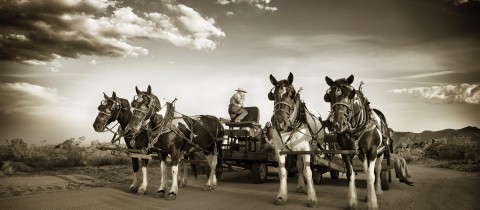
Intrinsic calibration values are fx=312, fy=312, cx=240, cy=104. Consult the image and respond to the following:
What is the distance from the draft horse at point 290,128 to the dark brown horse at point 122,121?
12.1ft

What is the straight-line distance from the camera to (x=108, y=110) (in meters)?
8.27

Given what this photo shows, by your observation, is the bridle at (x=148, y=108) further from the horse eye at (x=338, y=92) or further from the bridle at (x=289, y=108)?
the horse eye at (x=338, y=92)

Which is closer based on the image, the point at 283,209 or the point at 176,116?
the point at 283,209

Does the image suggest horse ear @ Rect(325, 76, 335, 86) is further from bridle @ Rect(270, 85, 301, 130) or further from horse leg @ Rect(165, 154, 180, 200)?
horse leg @ Rect(165, 154, 180, 200)

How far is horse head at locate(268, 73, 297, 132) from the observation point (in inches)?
245

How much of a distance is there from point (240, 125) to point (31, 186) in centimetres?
618

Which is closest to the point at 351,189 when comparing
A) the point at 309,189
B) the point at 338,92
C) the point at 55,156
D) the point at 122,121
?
the point at 309,189

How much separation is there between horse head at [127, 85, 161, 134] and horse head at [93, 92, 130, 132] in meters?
0.91

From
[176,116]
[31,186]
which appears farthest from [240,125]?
[31,186]

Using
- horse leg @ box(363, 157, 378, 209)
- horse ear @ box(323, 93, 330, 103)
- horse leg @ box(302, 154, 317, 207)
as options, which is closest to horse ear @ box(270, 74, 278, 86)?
horse ear @ box(323, 93, 330, 103)

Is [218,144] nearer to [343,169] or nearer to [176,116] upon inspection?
[176,116]

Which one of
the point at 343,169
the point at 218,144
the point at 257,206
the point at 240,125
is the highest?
the point at 240,125

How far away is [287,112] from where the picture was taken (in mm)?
6289

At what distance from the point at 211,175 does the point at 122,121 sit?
9.75ft
